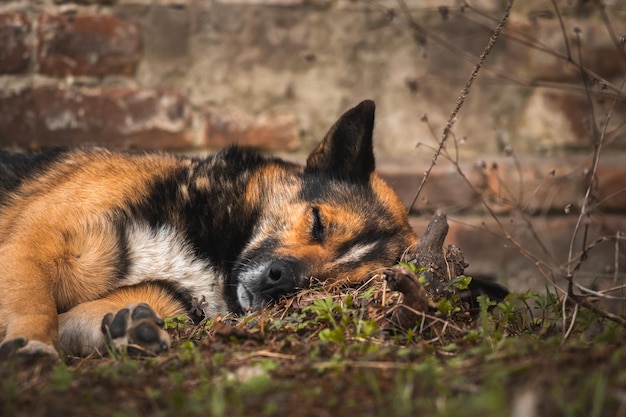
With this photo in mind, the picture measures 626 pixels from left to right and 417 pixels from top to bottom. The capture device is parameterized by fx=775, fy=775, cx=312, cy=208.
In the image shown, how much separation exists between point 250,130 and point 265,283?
1.61 metres

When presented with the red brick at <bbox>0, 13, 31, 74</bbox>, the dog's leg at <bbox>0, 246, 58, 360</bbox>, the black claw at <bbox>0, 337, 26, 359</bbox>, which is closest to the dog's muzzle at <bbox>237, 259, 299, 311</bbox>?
the dog's leg at <bbox>0, 246, 58, 360</bbox>

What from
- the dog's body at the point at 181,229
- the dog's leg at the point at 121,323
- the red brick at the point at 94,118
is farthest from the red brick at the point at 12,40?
the dog's leg at the point at 121,323

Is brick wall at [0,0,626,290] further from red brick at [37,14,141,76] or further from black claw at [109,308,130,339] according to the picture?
black claw at [109,308,130,339]

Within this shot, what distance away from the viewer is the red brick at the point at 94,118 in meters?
4.59

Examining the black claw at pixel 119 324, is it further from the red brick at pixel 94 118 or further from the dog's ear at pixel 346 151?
the red brick at pixel 94 118

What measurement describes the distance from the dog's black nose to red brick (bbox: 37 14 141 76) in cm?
190

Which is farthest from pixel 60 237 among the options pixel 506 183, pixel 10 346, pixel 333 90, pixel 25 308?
pixel 506 183

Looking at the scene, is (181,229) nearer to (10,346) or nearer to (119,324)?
(119,324)

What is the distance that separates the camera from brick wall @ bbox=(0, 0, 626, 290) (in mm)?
4625

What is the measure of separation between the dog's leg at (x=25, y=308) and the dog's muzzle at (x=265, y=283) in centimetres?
85

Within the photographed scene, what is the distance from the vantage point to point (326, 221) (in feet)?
12.0

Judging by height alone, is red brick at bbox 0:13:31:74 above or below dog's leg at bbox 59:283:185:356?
above

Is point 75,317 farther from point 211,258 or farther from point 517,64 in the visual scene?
point 517,64

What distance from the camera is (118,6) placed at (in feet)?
15.3
